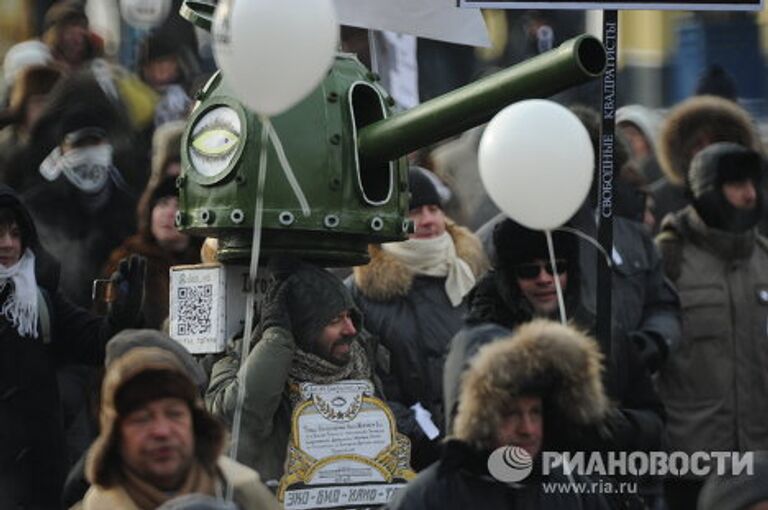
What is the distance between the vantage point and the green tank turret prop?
27.0 ft

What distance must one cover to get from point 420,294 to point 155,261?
3.86 feet

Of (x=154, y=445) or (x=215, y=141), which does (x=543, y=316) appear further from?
(x=154, y=445)

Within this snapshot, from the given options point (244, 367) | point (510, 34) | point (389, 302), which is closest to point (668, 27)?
point (510, 34)

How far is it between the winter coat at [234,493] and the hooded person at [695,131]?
3.81m

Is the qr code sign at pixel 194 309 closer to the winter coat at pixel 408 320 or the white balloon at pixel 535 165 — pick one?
the white balloon at pixel 535 165

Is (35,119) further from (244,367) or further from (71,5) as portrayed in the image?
(244,367)

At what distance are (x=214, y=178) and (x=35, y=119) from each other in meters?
2.56

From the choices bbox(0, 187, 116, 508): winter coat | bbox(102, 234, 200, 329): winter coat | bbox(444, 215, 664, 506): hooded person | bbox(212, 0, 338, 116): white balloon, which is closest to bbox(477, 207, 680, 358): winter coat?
bbox(444, 215, 664, 506): hooded person

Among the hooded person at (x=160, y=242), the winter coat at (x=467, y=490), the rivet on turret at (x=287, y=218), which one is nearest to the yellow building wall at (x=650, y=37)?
the hooded person at (x=160, y=242)

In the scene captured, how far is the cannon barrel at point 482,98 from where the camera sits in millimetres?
7762

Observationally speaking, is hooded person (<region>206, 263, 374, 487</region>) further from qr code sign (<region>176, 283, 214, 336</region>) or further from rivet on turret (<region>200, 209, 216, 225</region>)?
rivet on turret (<region>200, 209, 216, 225</region>)

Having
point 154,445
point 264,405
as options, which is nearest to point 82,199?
point 264,405

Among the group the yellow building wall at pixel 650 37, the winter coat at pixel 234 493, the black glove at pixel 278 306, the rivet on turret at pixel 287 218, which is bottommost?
the winter coat at pixel 234 493

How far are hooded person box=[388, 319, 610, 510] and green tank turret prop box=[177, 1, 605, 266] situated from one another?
2.37 feet
